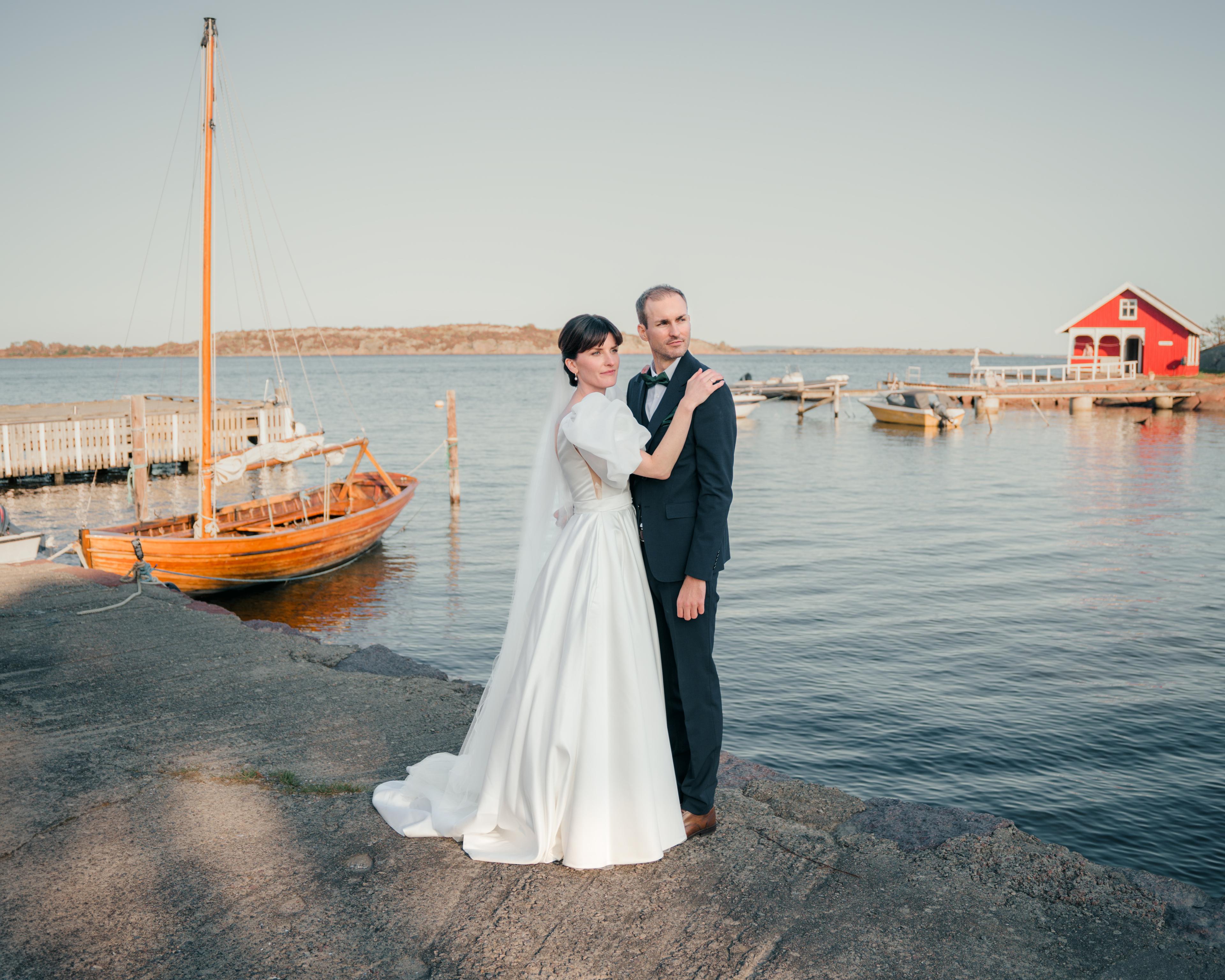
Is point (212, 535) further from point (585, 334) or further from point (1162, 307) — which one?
point (1162, 307)

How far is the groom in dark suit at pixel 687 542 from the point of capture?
11.6 feet

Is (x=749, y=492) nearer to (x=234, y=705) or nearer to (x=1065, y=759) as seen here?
(x=1065, y=759)

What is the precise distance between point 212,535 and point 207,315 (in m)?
3.48

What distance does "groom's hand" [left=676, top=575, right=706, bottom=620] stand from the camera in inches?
140

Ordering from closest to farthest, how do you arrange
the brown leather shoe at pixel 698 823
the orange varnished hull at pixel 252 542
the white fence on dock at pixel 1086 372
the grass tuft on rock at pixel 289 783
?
the brown leather shoe at pixel 698 823, the grass tuft on rock at pixel 289 783, the orange varnished hull at pixel 252 542, the white fence on dock at pixel 1086 372

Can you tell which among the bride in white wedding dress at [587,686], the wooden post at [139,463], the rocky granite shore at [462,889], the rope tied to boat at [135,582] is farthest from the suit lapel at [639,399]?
the wooden post at [139,463]

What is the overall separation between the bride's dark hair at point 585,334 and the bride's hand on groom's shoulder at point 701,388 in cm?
38

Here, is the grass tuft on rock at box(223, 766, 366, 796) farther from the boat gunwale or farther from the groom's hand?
the boat gunwale

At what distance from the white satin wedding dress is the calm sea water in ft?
13.9

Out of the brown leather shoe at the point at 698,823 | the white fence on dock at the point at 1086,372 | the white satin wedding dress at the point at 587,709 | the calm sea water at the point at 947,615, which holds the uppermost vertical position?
the white fence on dock at the point at 1086,372

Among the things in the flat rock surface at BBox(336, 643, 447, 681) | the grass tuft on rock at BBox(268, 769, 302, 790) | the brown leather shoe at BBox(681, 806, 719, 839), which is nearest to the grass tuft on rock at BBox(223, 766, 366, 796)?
the grass tuft on rock at BBox(268, 769, 302, 790)

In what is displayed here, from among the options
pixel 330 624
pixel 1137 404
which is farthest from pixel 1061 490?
pixel 1137 404

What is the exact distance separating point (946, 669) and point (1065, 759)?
242cm

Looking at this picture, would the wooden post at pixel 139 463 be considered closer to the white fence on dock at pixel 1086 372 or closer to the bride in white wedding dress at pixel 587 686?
the bride in white wedding dress at pixel 587 686
